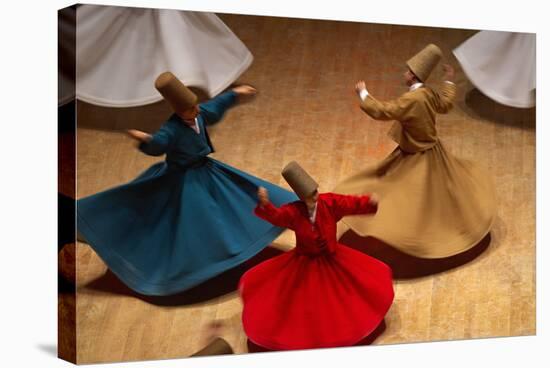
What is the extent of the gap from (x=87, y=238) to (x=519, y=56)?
294 centimetres

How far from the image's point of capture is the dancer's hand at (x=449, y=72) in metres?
6.55

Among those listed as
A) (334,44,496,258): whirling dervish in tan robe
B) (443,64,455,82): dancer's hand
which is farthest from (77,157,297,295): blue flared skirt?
(443,64,455,82): dancer's hand

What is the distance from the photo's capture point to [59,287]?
590 cm

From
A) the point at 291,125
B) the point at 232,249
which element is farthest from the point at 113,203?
the point at 291,125

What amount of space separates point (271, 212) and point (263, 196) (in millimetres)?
102

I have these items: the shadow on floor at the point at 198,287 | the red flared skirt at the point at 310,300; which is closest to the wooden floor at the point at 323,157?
the shadow on floor at the point at 198,287

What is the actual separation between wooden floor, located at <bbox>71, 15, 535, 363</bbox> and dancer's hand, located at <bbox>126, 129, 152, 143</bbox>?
1.7 inches

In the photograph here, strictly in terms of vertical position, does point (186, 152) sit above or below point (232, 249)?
above

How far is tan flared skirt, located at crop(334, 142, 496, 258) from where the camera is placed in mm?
6355

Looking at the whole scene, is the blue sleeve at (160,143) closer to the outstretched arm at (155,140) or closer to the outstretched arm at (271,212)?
the outstretched arm at (155,140)

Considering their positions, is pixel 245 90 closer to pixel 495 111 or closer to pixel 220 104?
pixel 220 104

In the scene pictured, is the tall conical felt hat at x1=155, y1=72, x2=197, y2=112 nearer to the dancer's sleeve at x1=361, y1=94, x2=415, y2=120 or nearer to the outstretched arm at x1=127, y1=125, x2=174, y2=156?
the outstretched arm at x1=127, y1=125, x2=174, y2=156

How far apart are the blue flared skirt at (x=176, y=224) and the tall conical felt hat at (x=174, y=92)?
33 cm

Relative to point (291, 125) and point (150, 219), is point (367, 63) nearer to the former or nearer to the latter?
point (291, 125)
